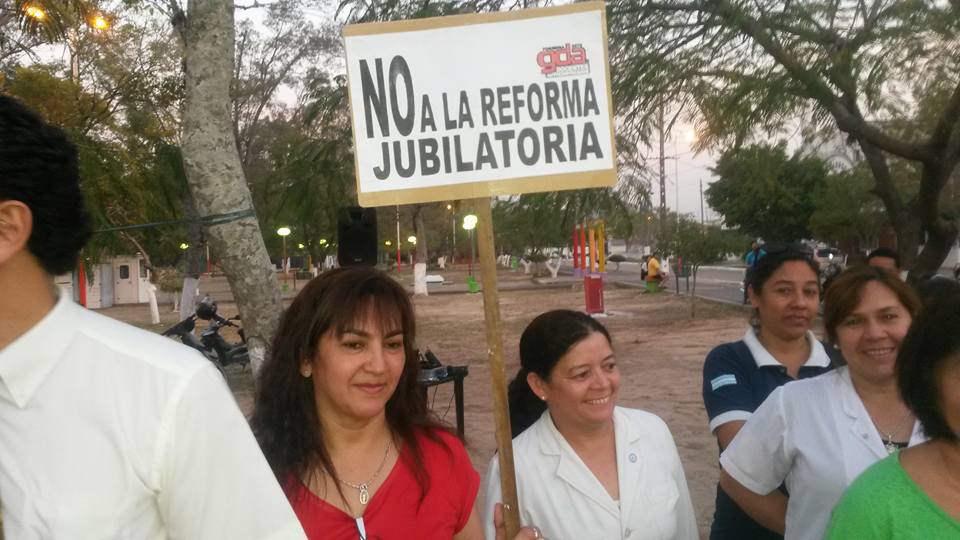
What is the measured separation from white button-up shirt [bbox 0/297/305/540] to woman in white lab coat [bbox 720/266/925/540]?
1.63 m

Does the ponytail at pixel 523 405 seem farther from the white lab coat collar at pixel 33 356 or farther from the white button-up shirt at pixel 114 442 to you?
the white lab coat collar at pixel 33 356

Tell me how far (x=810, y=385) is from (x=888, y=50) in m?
4.19

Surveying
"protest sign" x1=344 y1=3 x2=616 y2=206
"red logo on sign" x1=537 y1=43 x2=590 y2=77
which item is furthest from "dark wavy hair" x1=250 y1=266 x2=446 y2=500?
"red logo on sign" x1=537 y1=43 x2=590 y2=77

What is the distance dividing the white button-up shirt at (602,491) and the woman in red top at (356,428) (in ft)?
0.61

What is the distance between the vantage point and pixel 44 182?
1.24 m

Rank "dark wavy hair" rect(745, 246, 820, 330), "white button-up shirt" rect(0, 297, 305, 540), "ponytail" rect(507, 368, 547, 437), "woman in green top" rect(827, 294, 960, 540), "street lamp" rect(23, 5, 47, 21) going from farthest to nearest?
1. "street lamp" rect(23, 5, 47, 21)
2. "dark wavy hair" rect(745, 246, 820, 330)
3. "ponytail" rect(507, 368, 547, 437)
4. "woman in green top" rect(827, 294, 960, 540)
5. "white button-up shirt" rect(0, 297, 305, 540)

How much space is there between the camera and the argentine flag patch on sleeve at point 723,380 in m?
2.92

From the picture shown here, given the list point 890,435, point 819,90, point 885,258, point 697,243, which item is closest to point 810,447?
point 890,435

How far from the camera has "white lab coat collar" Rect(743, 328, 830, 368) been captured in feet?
9.66

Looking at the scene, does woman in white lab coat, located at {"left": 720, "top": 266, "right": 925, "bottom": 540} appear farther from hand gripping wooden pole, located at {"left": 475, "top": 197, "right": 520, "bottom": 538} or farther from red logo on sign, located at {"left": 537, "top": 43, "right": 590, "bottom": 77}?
red logo on sign, located at {"left": 537, "top": 43, "right": 590, "bottom": 77}

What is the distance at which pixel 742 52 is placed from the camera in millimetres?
6016

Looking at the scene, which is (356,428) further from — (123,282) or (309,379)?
(123,282)

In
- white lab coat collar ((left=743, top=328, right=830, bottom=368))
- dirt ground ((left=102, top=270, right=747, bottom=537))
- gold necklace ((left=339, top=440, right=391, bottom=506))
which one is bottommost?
dirt ground ((left=102, top=270, right=747, bottom=537))

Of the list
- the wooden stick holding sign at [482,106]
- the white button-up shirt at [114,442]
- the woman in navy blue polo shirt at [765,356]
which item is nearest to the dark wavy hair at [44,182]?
the white button-up shirt at [114,442]
